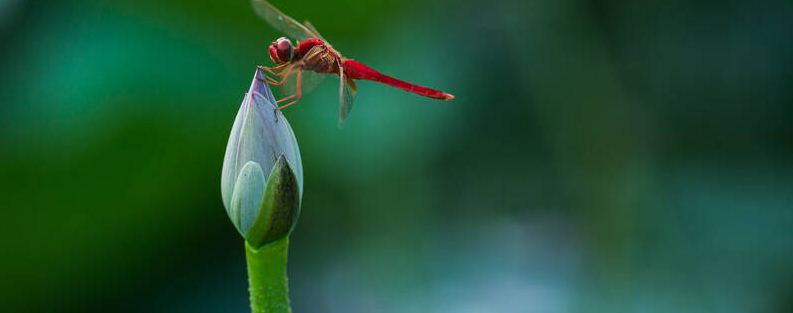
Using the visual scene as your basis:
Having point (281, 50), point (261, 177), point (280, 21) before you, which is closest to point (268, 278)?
point (261, 177)

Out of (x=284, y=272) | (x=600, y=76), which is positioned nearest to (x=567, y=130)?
(x=600, y=76)

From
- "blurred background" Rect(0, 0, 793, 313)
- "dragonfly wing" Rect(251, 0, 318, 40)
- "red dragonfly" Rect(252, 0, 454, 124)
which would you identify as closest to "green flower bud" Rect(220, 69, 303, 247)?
"red dragonfly" Rect(252, 0, 454, 124)

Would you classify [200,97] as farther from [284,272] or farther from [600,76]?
[284,272]

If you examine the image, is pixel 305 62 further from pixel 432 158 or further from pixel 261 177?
pixel 432 158

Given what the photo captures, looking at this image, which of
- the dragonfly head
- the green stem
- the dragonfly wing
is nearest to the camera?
the green stem

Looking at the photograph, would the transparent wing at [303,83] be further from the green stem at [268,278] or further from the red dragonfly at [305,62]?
the green stem at [268,278]

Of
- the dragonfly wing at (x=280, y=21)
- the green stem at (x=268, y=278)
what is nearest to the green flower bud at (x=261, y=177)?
the green stem at (x=268, y=278)

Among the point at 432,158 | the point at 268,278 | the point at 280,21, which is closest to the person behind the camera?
the point at 268,278

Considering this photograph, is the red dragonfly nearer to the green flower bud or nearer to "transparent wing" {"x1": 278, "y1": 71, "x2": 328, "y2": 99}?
"transparent wing" {"x1": 278, "y1": 71, "x2": 328, "y2": 99}
